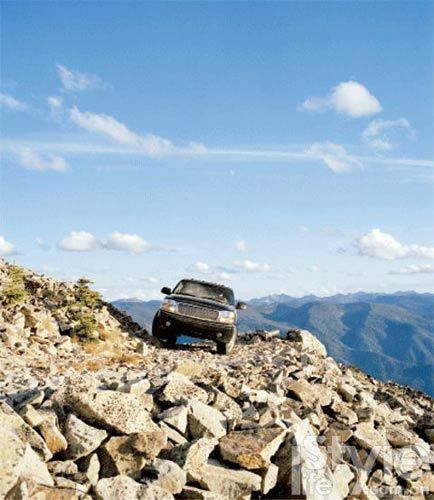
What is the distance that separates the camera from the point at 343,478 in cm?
851

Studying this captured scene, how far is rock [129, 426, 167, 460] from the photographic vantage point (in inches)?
280

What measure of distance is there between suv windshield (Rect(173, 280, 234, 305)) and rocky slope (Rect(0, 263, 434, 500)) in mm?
4300

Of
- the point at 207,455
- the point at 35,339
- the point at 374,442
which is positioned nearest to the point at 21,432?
the point at 207,455

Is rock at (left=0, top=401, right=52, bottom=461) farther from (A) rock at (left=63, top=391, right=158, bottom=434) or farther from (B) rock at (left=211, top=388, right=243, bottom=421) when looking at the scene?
(B) rock at (left=211, top=388, right=243, bottom=421)

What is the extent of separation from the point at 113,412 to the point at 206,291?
1385 centimetres

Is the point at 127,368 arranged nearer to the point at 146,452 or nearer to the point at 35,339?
the point at 35,339

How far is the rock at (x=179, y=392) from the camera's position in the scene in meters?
9.38

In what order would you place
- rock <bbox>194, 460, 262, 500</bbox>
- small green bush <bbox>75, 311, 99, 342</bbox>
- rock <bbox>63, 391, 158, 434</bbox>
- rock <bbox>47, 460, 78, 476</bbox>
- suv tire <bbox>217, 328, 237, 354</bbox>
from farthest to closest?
suv tire <bbox>217, 328, 237, 354</bbox> → small green bush <bbox>75, 311, 99, 342</bbox> → rock <bbox>63, 391, 158, 434</bbox> → rock <bbox>194, 460, 262, 500</bbox> → rock <bbox>47, 460, 78, 476</bbox>

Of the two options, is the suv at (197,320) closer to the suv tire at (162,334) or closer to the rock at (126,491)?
the suv tire at (162,334)

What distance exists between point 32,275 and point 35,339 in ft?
31.6

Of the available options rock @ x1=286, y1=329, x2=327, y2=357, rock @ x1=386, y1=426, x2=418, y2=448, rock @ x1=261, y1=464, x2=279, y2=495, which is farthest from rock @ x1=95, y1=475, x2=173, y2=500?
rock @ x1=286, y1=329, x2=327, y2=357

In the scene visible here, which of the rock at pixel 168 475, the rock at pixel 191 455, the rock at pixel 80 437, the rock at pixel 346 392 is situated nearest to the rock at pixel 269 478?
the rock at pixel 191 455

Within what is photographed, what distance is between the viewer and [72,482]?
6.09 metres

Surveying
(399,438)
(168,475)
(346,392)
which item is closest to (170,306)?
(346,392)
